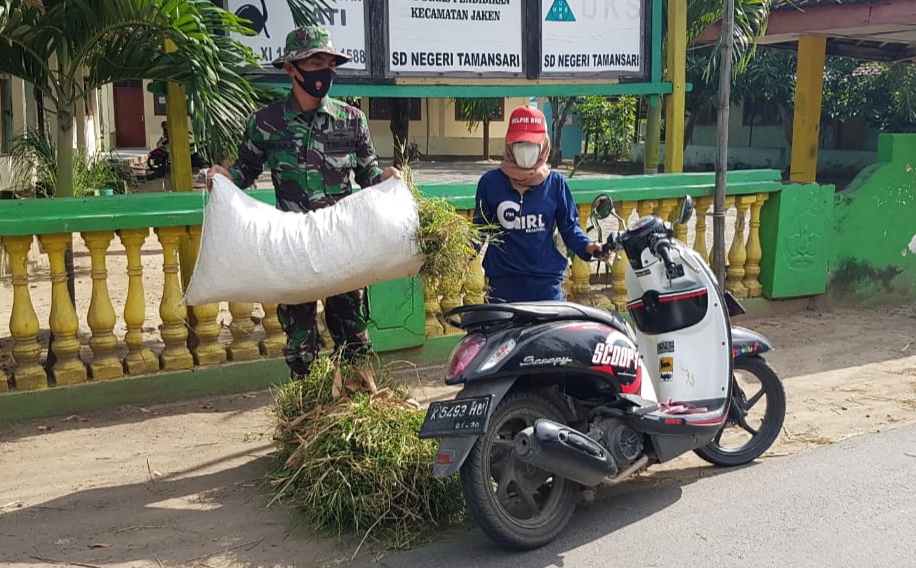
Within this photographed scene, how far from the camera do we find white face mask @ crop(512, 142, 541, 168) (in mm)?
4199

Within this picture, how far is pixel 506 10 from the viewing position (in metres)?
6.94

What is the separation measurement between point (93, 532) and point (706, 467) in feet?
9.53

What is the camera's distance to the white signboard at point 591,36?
281 inches

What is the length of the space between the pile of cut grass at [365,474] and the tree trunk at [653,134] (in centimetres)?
442

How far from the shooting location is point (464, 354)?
375 centimetres

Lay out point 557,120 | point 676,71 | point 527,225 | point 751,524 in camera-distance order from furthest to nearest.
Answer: point 557,120 → point 676,71 → point 527,225 → point 751,524

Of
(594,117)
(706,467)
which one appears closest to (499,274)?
(706,467)

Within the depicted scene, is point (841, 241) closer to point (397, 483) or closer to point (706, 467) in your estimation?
point (706, 467)

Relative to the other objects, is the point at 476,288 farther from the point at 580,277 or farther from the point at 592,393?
the point at 592,393

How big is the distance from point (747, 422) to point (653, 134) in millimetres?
3674

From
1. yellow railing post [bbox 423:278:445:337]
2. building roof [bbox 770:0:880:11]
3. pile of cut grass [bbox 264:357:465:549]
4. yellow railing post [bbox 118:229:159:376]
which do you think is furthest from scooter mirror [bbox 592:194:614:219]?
Answer: building roof [bbox 770:0:880:11]

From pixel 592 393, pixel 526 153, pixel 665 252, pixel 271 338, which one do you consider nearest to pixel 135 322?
pixel 271 338

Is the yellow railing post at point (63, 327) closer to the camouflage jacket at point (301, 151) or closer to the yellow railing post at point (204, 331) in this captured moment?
the yellow railing post at point (204, 331)

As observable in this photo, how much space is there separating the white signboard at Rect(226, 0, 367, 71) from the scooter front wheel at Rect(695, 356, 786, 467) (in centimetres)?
342
